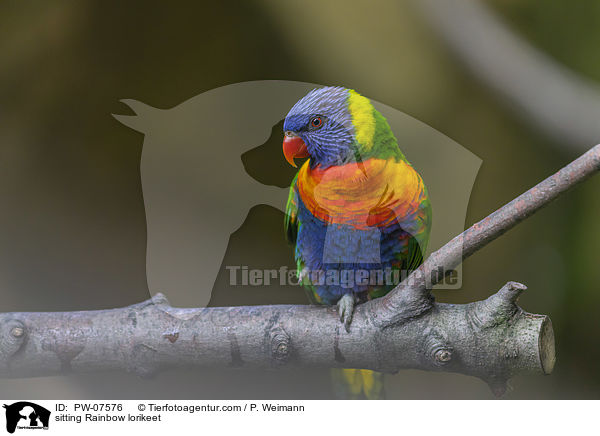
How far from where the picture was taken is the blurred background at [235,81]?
4.34 feet

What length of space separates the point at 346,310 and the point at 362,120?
0.51 m

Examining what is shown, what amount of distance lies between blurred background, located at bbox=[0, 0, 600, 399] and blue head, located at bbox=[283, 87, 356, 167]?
5.4 inches

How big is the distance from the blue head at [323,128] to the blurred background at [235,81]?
0.45 ft

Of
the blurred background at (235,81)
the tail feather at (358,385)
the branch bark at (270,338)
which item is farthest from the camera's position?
the tail feather at (358,385)

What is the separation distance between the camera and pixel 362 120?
1.21 m

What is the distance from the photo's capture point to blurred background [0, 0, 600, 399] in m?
1.32
